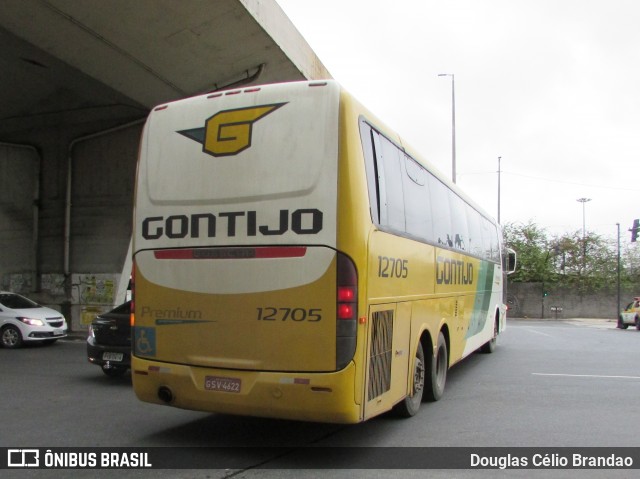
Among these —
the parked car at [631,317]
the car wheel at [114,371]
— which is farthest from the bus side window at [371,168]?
the parked car at [631,317]

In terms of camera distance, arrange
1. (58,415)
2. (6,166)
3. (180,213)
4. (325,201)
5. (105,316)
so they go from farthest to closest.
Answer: (6,166)
(105,316)
(58,415)
(180,213)
(325,201)

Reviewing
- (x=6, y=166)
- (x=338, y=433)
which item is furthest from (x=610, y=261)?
(x=338, y=433)

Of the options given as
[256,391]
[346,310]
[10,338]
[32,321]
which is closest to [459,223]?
[346,310]

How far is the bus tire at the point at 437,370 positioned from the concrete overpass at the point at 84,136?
945 cm

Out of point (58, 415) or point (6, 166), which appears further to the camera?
point (6, 166)

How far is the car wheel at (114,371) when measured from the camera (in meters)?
10.1

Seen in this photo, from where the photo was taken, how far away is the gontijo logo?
577 centimetres

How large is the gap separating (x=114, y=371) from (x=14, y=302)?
26.8 ft

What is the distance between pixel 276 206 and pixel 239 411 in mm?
2003

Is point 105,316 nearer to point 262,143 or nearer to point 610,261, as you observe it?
point 262,143

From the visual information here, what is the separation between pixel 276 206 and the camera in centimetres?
551

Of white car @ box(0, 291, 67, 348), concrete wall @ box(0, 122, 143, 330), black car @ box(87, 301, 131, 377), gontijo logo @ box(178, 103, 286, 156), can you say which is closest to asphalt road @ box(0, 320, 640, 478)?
black car @ box(87, 301, 131, 377)

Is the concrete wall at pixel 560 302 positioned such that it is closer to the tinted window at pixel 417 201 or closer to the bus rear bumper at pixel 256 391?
the tinted window at pixel 417 201

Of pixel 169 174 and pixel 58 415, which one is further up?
pixel 169 174
